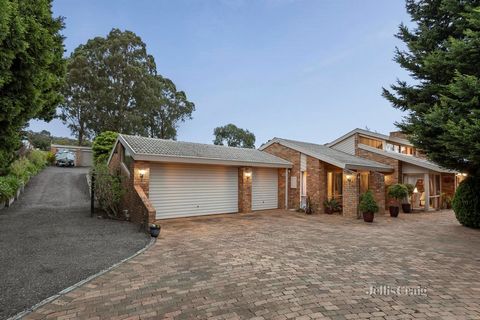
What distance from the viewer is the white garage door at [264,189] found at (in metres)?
15.5

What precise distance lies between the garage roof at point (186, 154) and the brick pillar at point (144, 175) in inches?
14.8

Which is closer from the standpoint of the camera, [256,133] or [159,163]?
[159,163]

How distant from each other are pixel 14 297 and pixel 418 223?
1408 cm

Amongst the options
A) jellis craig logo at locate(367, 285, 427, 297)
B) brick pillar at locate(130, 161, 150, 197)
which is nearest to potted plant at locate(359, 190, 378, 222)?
jellis craig logo at locate(367, 285, 427, 297)

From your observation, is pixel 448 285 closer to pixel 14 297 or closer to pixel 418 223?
pixel 14 297

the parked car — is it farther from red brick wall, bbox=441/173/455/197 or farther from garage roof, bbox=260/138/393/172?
red brick wall, bbox=441/173/455/197

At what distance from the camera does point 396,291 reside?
4512mm

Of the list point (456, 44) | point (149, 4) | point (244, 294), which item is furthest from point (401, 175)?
point (149, 4)

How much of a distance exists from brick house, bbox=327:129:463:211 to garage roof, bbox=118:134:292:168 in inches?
247

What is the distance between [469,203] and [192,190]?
38.5 ft

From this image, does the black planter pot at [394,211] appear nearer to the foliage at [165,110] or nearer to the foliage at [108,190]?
the foliage at [108,190]

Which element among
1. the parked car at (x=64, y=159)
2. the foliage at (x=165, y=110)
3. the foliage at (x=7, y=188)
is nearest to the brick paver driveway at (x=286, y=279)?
the foliage at (x=7, y=188)

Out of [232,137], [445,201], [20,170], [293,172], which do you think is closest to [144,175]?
[293,172]

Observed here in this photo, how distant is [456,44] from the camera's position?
777cm
